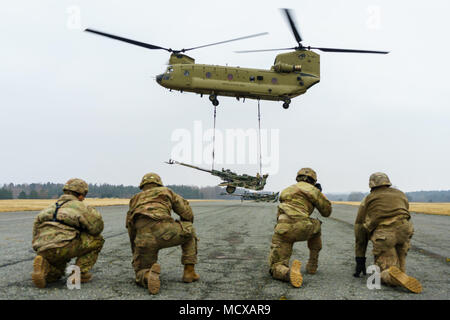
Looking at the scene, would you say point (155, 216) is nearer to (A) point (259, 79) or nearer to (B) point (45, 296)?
(B) point (45, 296)

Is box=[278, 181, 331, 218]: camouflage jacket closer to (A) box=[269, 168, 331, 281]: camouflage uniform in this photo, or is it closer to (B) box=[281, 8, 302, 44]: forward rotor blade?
(A) box=[269, 168, 331, 281]: camouflage uniform

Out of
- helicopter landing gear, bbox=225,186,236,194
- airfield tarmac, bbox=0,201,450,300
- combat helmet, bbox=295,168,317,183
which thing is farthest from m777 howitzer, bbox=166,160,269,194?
combat helmet, bbox=295,168,317,183

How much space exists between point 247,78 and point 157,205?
17.4m

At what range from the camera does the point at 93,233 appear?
4352mm

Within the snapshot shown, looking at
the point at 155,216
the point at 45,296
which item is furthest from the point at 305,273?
the point at 45,296

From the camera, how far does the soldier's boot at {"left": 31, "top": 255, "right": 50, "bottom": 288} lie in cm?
395

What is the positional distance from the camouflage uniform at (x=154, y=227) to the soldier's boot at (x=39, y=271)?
3.55 ft

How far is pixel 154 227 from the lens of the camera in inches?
167

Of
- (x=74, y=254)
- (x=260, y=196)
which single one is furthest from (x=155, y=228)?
(x=260, y=196)

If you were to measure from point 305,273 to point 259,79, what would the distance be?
55.9 feet

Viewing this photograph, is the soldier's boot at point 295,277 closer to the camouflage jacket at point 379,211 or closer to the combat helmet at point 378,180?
the camouflage jacket at point 379,211

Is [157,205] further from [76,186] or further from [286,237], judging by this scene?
[286,237]

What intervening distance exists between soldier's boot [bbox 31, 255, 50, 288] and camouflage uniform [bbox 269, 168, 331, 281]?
121 inches

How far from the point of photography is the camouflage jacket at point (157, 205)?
4.26m
